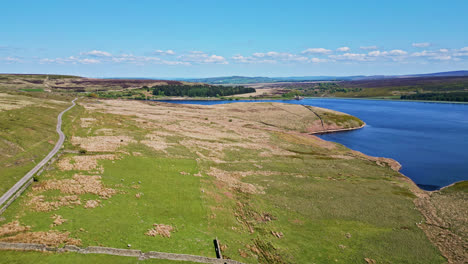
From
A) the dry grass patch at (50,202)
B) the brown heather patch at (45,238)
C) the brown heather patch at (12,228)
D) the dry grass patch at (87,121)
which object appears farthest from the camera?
the dry grass patch at (87,121)

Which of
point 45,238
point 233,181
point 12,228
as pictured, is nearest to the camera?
point 45,238

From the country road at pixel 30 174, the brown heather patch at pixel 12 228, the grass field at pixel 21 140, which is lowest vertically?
the brown heather patch at pixel 12 228

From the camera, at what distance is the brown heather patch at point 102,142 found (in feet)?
201

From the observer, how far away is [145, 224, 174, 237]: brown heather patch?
108 ft

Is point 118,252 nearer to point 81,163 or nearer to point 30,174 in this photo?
point 30,174

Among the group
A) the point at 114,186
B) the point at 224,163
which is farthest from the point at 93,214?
the point at 224,163

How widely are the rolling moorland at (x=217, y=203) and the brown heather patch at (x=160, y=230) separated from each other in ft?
0.43

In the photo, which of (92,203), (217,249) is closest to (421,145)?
(217,249)

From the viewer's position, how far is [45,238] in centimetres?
2827

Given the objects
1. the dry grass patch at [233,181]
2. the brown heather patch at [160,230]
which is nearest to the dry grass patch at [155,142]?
the dry grass patch at [233,181]

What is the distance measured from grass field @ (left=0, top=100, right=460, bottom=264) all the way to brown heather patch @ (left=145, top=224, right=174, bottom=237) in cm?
27

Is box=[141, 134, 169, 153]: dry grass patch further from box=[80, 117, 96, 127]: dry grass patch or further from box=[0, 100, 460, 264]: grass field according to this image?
box=[80, 117, 96, 127]: dry grass patch

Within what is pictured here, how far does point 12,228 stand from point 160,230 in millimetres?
16526

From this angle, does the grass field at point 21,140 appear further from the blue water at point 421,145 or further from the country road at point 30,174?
the blue water at point 421,145
